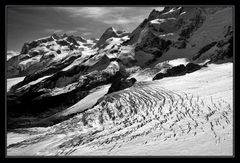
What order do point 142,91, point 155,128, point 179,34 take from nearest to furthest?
point 155,128, point 142,91, point 179,34

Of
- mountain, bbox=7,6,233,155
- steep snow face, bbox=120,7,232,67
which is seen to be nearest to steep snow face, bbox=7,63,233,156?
mountain, bbox=7,6,233,155

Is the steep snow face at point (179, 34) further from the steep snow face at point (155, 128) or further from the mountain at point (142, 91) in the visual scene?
the steep snow face at point (155, 128)

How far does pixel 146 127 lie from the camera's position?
11930mm

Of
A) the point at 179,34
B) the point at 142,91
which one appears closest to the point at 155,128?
the point at 142,91

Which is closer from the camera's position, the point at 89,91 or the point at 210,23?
the point at 89,91

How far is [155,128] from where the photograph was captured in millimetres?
11453

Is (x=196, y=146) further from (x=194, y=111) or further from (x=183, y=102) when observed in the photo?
(x=183, y=102)

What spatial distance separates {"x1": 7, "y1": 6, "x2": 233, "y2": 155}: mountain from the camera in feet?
37.6

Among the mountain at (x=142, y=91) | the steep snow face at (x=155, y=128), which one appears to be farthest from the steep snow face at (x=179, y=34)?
the steep snow face at (x=155, y=128)

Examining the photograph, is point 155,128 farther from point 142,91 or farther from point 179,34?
point 179,34

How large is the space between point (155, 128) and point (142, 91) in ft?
30.5

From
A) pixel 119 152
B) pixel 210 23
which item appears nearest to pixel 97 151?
pixel 119 152
